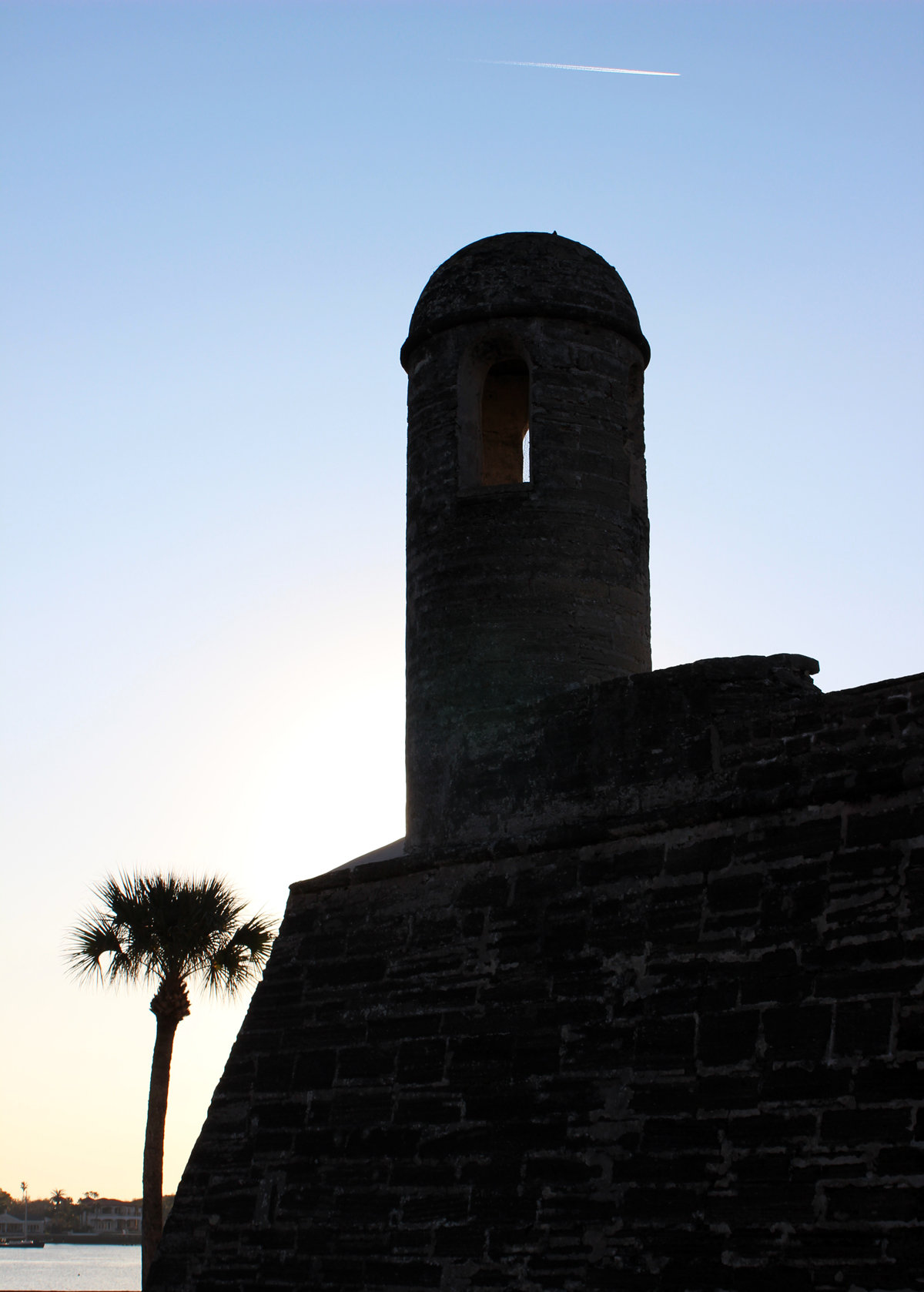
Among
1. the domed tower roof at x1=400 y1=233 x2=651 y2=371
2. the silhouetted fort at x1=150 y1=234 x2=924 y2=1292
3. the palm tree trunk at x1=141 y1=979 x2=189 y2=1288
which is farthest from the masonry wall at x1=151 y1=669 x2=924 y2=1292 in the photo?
the palm tree trunk at x1=141 y1=979 x2=189 y2=1288

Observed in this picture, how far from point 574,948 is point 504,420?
441 centimetres

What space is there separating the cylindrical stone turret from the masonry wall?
3.04 feet

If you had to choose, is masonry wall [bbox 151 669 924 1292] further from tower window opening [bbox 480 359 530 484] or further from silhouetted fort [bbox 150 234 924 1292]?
tower window opening [bbox 480 359 530 484]

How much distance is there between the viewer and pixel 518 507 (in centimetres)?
832

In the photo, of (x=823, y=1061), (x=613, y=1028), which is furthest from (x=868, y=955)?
(x=613, y=1028)

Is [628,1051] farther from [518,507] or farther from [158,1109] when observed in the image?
[158,1109]

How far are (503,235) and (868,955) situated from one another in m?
5.39

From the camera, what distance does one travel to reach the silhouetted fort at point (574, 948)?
528 cm

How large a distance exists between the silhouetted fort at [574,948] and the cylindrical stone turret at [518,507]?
0.02 metres

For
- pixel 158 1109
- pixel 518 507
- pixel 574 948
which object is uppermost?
pixel 518 507

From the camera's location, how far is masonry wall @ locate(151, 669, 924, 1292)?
5.17 m

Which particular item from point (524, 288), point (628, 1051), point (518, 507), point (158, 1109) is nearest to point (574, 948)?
point (628, 1051)

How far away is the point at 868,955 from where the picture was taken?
17.5ft

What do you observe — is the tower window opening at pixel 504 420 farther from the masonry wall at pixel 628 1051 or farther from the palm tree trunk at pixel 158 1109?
the palm tree trunk at pixel 158 1109
